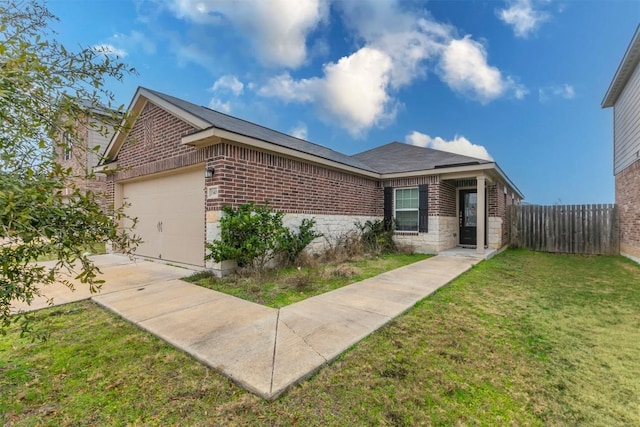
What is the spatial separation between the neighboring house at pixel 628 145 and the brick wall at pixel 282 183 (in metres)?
8.31

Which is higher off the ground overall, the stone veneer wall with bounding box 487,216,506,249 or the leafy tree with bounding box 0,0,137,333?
the leafy tree with bounding box 0,0,137,333

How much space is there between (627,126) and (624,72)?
1.82 meters

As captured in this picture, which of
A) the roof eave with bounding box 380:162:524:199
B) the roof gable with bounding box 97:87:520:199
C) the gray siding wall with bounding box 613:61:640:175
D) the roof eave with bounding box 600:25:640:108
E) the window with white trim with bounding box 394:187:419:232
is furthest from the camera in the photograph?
the window with white trim with bounding box 394:187:419:232

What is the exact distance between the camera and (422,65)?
1213 centimetres

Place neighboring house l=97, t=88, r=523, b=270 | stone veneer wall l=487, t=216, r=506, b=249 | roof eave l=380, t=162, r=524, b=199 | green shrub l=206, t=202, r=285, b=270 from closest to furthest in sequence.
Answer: green shrub l=206, t=202, r=285, b=270 → neighboring house l=97, t=88, r=523, b=270 → roof eave l=380, t=162, r=524, b=199 → stone veneer wall l=487, t=216, r=506, b=249

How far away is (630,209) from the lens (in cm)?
891

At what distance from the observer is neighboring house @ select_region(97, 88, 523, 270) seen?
6.30m

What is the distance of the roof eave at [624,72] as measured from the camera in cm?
798

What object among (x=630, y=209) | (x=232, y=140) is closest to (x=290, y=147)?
(x=232, y=140)

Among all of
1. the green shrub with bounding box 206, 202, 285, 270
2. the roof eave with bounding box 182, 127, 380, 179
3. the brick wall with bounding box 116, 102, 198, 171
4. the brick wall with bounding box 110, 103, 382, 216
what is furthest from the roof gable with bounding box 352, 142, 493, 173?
the brick wall with bounding box 116, 102, 198, 171

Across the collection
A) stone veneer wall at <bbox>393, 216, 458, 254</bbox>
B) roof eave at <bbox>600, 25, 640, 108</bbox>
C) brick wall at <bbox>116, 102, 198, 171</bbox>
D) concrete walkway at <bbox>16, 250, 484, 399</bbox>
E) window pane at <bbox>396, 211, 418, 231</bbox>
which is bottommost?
concrete walkway at <bbox>16, 250, 484, 399</bbox>

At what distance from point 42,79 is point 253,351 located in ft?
8.82

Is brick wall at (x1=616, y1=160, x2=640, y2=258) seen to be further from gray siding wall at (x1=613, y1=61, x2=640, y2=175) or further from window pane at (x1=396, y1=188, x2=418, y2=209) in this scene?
window pane at (x1=396, y1=188, x2=418, y2=209)

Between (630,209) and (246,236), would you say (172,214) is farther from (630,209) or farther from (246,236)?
(630,209)
